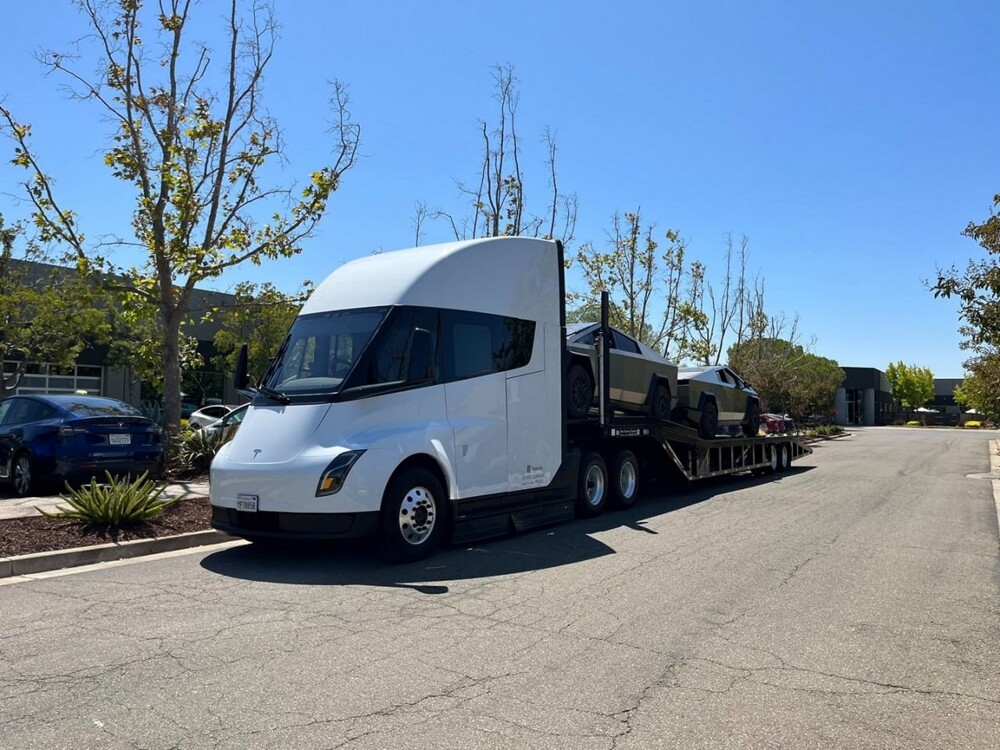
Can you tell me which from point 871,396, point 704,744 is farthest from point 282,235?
point 871,396

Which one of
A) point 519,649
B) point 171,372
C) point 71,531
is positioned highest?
point 171,372

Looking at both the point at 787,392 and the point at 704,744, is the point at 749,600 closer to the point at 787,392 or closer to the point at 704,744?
the point at 704,744

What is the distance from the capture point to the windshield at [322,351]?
7.93 m

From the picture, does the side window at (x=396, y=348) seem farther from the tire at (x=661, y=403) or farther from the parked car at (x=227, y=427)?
the parked car at (x=227, y=427)

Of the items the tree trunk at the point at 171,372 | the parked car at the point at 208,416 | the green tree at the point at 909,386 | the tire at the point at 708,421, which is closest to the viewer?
the tree trunk at the point at 171,372

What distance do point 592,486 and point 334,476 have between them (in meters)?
4.96

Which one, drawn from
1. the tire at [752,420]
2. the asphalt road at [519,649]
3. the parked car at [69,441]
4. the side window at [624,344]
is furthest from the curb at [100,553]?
the tire at [752,420]

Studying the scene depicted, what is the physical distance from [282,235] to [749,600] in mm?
11209

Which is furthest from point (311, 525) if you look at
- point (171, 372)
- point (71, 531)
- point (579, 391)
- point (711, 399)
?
point (711, 399)

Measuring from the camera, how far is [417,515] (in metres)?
7.90

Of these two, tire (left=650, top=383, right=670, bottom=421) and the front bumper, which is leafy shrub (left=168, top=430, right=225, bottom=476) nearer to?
the front bumper

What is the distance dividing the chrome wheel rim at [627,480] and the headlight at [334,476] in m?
5.50

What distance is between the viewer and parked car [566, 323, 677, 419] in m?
11.0

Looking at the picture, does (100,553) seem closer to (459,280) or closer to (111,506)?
(111,506)
